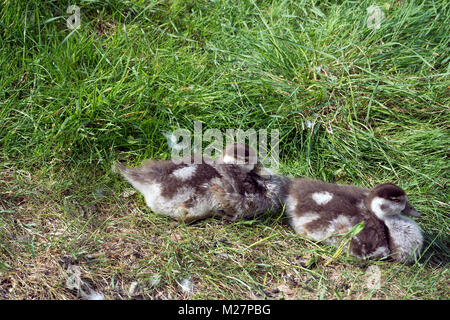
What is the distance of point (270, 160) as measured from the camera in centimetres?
394

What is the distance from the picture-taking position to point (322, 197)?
3.40 m

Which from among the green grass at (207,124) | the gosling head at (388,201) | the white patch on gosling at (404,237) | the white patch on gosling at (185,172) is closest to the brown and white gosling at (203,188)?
the white patch on gosling at (185,172)

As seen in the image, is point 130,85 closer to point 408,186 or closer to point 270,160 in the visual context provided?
point 270,160

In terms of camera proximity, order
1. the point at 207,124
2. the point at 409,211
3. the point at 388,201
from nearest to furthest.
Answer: the point at 388,201 < the point at 409,211 < the point at 207,124

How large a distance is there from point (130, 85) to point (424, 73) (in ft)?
8.70

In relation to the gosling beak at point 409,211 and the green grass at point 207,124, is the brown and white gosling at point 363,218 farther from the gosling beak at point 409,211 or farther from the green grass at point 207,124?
the green grass at point 207,124

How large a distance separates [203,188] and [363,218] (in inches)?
46.2

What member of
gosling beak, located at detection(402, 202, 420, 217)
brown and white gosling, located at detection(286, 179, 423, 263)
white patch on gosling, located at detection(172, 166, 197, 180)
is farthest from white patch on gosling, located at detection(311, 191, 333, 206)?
white patch on gosling, located at detection(172, 166, 197, 180)

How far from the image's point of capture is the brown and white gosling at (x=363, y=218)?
3219 mm

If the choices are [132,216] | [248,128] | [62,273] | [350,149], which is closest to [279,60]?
[248,128]

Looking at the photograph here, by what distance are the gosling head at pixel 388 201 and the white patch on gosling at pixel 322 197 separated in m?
0.28
